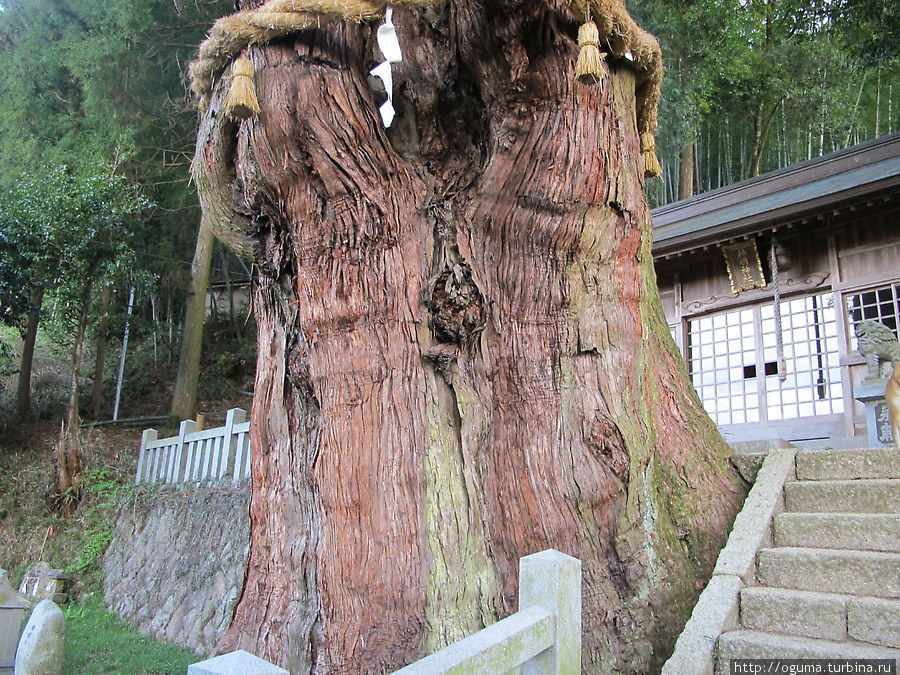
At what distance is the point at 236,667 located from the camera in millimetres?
1533

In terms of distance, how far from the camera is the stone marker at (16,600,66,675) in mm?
4355

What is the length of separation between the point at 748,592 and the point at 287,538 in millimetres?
2265

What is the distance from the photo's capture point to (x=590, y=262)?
333 cm

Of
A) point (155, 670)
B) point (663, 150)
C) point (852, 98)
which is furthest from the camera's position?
point (852, 98)

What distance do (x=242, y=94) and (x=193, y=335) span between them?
926 centimetres

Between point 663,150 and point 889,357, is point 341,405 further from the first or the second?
point 663,150

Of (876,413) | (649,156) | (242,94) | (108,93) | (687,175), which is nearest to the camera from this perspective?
(242,94)

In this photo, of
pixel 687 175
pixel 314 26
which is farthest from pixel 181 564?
pixel 687 175

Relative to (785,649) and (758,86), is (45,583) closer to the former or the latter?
(785,649)

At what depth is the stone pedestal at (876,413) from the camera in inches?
235

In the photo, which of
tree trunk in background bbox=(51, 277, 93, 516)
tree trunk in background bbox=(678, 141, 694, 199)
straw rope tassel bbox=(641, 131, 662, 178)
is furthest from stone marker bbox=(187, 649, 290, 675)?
tree trunk in background bbox=(678, 141, 694, 199)

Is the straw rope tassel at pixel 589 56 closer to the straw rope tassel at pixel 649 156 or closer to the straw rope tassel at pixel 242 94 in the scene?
the straw rope tassel at pixel 649 156

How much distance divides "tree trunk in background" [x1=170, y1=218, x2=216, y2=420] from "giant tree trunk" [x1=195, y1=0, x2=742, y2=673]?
27.4ft

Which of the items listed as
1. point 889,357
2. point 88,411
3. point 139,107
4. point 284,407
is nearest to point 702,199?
point 889,357
